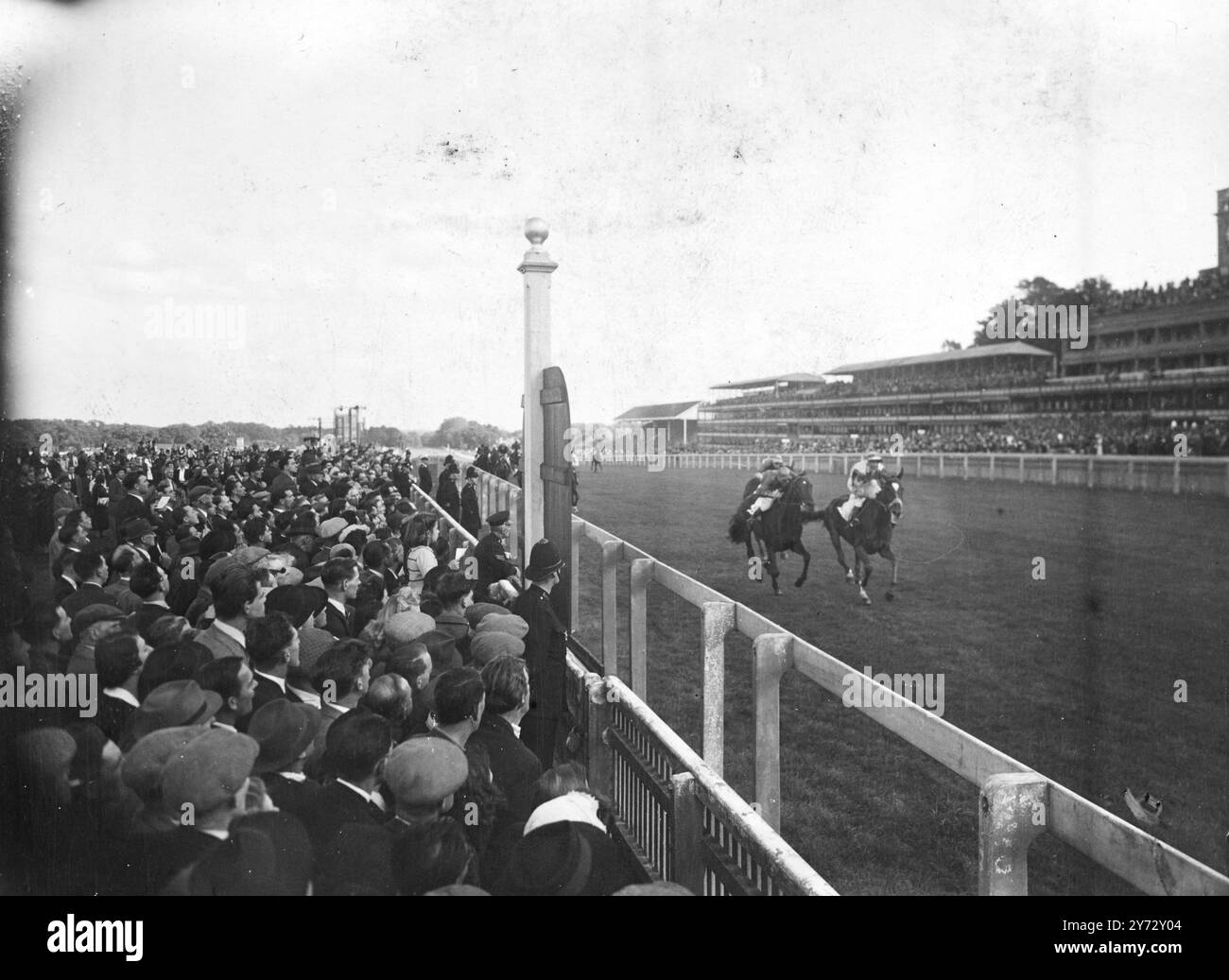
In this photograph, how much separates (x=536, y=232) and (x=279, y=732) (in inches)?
142

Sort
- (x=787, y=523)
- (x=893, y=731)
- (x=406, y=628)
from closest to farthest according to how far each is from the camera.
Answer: (x=893, y=731) → (x=406, y=628) → (x=787, y=523)

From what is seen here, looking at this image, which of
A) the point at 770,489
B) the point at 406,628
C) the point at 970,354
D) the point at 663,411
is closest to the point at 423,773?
the point at 406,628

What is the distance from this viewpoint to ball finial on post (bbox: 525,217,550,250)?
197 inches

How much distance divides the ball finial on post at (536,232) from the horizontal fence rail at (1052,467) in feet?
22.2

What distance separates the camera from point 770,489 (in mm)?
9227

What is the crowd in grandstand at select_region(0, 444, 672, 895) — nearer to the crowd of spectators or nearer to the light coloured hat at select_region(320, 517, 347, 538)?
the light coloured hat at select_region(320, 517, 347, 538)

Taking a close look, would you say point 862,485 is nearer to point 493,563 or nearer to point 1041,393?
point 493,563

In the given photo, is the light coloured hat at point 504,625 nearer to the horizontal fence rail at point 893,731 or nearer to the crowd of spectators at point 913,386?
the horizontal fence rail at point 893,731

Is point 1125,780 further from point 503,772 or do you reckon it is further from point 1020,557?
point 1020,557

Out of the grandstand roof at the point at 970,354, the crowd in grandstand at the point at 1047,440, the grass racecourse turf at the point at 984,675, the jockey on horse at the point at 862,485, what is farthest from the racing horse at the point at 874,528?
the grandstand roof at the point at 970,354

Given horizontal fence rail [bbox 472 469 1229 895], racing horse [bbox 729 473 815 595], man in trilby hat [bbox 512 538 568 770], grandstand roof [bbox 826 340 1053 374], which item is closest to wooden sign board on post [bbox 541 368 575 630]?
horizontal fence rail [bbox 472 469 1229 895]
